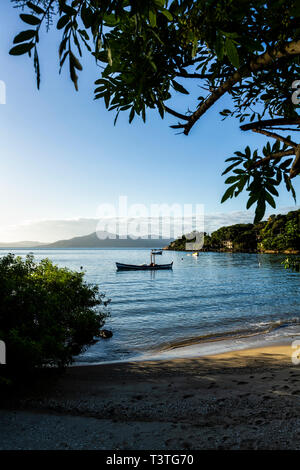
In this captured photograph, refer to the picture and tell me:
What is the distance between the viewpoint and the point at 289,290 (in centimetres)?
3219

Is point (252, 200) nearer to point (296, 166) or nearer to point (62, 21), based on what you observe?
point (296, 166)

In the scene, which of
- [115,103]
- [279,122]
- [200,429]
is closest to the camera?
[279,122]

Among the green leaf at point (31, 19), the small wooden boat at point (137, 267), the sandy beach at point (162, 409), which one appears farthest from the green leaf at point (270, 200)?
the small wooden boat at point (137, 267)

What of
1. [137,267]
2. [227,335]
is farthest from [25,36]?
[137,267]

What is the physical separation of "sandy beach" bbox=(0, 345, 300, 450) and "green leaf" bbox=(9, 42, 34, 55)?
15.2 ft

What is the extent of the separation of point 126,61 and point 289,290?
35010mm

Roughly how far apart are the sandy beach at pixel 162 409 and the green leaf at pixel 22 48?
464 centimetres

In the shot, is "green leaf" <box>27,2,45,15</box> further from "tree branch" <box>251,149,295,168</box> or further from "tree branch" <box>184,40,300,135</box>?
"tree branch" <box>251,149,295,168</box>

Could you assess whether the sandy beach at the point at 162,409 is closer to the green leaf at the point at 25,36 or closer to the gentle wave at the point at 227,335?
the gentle wave at the point at 227,335

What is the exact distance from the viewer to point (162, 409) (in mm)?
5578

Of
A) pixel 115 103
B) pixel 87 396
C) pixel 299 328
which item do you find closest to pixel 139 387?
pixel 87 396

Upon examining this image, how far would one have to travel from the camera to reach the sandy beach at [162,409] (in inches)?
160

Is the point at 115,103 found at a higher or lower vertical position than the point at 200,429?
A: higher
